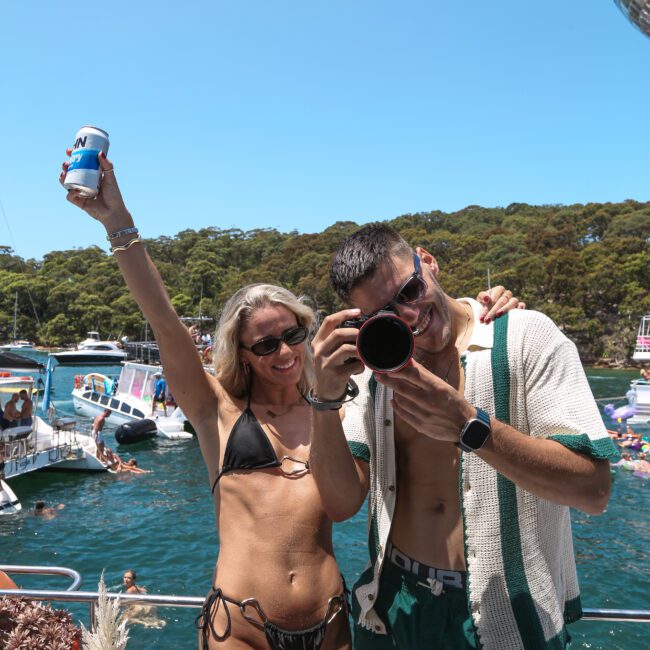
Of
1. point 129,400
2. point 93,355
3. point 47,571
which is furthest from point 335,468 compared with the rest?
point 93,355

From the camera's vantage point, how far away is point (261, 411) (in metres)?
2.56

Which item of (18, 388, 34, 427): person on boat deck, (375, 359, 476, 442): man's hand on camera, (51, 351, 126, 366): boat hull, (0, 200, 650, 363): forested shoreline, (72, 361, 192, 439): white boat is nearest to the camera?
(375, 359, 476, 442): man's hand on camera

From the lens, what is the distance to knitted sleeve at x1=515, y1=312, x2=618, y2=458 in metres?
1.59

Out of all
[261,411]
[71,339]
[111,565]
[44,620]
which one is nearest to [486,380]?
[261,411]

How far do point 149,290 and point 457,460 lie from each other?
1304 mm

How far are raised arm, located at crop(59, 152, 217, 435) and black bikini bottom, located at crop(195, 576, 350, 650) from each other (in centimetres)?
76

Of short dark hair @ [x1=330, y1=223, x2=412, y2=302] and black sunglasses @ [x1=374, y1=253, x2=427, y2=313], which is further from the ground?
short dark hair @ [x1=330, y1=223, x2=412, y2=302]

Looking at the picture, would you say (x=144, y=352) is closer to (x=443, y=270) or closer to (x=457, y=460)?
(x=443, y=270)

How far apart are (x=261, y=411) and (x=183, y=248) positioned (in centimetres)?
11701

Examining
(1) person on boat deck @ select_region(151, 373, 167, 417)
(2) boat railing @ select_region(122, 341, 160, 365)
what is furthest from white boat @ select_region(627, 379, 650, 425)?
(2) boat railing @ select_region(122, 341, 160, 365)

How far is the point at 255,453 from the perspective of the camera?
239cm

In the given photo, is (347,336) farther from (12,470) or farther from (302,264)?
(302,264)

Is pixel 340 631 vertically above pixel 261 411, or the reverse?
pixel 261 411

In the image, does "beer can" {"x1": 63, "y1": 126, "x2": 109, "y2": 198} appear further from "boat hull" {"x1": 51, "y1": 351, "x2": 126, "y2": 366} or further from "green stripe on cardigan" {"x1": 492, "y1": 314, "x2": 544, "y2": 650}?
"boat hull" {"x1": 51, "y1": 351, "x2": 126, "y2": 366}
